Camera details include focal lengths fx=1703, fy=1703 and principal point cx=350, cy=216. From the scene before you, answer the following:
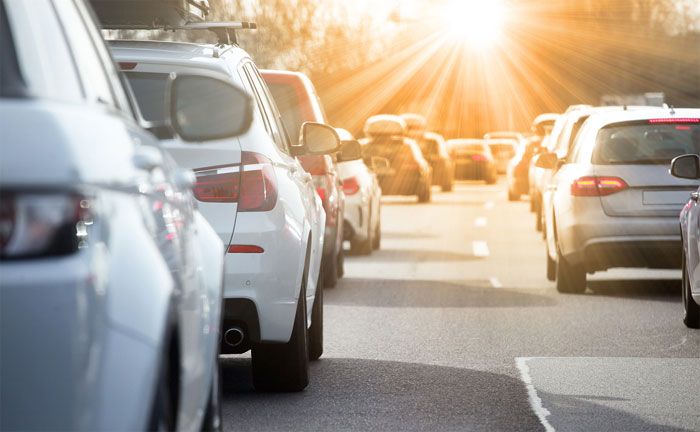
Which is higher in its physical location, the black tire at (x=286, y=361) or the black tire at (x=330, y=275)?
the black tire at (x=286, y=361)

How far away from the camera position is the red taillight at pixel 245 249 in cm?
760

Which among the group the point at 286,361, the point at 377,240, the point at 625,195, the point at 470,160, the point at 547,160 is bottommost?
the point at 470,160

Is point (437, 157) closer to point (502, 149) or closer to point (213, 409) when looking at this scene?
point (502, 149)

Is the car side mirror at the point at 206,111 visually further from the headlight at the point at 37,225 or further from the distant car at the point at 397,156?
→ the distant car at the point at 397,156

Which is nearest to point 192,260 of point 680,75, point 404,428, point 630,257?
point 404,428

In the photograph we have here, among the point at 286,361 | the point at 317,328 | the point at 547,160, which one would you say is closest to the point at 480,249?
the point at 547,160

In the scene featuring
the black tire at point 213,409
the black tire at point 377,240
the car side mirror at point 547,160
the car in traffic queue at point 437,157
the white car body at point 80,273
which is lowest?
the car in traffic queue at point 437,157

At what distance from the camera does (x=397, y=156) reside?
113 ft

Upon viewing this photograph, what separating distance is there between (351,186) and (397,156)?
16.1 m

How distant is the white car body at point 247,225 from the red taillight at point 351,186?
10.2 meters

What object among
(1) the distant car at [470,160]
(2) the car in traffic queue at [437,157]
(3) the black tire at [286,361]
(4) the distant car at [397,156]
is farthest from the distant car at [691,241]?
(1) the distant car at [470,160]

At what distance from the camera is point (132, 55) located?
301 inches

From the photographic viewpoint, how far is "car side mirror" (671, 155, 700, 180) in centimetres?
1126

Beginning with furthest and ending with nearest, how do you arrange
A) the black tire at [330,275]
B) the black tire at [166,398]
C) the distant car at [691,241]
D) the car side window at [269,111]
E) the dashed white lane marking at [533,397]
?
the black tire at [330,275] < the distant car at [691,241] < the car side window at [269,111] < the dashed white lane marking at [533,397] < the black tire at [166,398]
